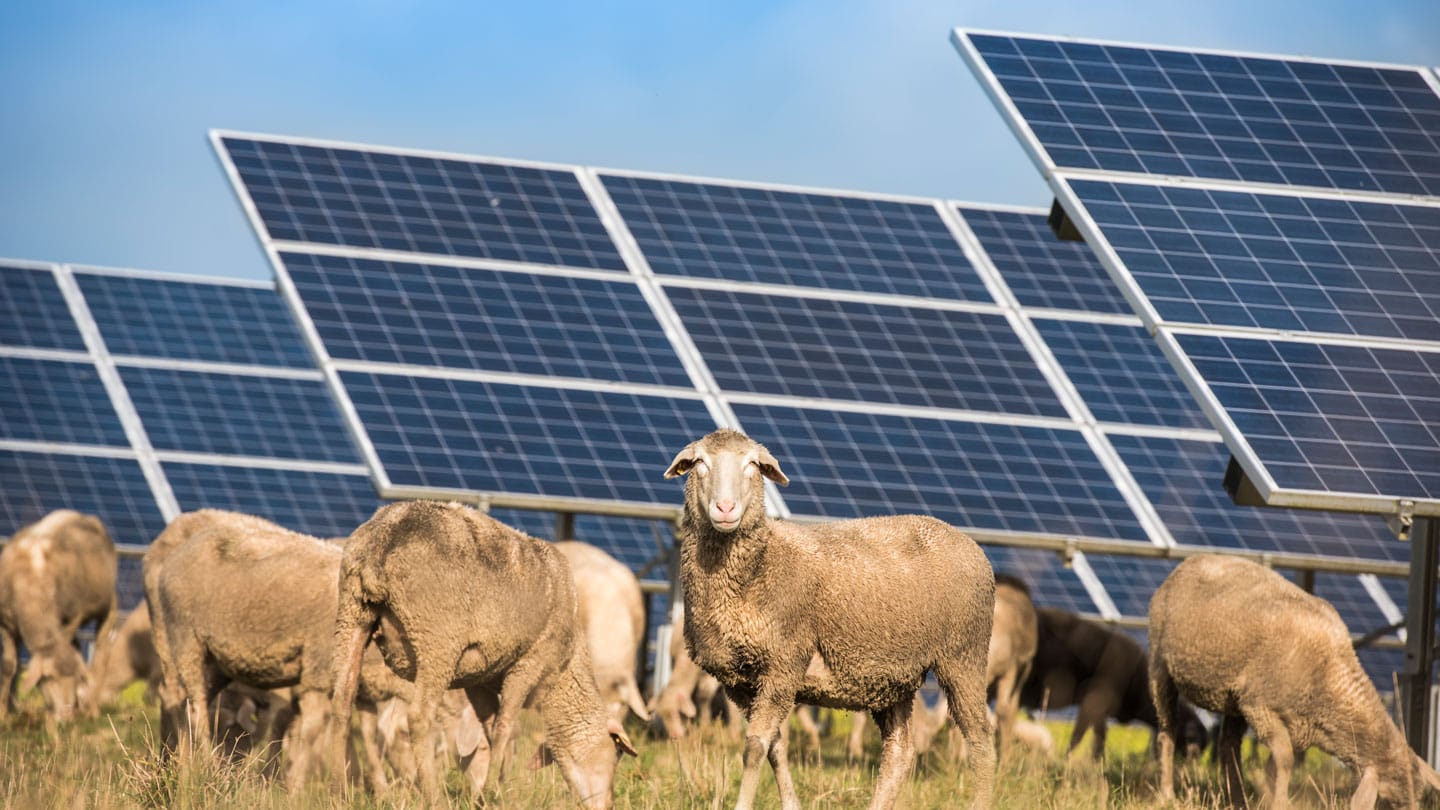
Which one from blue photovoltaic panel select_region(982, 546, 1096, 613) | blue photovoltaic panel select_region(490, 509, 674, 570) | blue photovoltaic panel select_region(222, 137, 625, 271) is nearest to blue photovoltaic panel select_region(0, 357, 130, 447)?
blue photovoltaic panel select_region(490, 509, 674, 570)

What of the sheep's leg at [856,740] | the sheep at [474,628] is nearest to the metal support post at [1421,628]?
the sheep's leg at [856,740]

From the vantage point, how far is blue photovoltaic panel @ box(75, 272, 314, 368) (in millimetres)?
28047

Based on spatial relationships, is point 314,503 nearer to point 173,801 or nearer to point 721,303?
point 721,303

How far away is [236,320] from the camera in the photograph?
29891 mm

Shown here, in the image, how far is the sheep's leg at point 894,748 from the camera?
33.1 feet

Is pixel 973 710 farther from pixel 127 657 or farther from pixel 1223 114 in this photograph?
pixel 127 657

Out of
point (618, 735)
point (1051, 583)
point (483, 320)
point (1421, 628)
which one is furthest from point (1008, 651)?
point (618, 735)

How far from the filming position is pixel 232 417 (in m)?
26.2

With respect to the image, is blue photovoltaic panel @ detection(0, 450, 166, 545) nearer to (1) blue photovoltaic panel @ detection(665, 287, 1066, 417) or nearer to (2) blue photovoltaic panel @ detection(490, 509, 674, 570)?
(2) blue photovoltaic panel @ detection(490, 509, 674, 570)

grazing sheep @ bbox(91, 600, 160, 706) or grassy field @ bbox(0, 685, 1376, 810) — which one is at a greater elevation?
grazing sheep @ bbox(91, 600, 160, 706)

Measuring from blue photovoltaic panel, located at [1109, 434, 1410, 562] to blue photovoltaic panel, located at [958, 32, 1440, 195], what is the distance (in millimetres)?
3621

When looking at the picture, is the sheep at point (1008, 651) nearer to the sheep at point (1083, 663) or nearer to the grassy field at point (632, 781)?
the grassy field at point (632, 781)

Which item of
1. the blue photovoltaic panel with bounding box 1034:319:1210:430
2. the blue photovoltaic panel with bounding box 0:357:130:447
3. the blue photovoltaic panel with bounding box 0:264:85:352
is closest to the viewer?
the blue photovoltaic panel with bounding box 1034:319:1210:430

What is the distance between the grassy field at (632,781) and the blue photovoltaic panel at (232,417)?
846 cm
